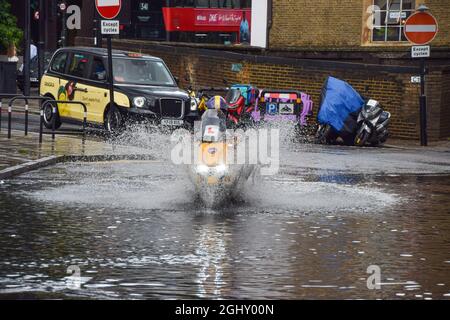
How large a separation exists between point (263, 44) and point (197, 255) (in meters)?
28.7

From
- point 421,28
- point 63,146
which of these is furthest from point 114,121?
point 421,28

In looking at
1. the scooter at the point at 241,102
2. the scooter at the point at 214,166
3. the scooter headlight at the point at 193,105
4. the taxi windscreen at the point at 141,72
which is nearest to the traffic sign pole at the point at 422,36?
the scooter at the point at 241,102

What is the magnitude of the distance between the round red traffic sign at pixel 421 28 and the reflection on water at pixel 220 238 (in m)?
10.7

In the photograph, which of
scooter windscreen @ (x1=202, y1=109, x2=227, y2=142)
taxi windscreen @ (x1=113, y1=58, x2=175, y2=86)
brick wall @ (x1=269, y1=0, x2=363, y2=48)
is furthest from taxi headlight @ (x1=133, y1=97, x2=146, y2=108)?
brick wall @ (x1=269, y1=0, x2=363, y2=48)

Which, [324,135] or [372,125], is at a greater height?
[372,125]

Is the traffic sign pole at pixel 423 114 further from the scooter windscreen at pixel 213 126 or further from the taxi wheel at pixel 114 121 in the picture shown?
the scooter windscreen at pixel 213 126

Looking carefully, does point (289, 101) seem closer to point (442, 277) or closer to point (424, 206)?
point (424, 206)

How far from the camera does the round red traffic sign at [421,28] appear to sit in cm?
2950

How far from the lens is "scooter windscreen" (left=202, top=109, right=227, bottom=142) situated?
15.8 metres

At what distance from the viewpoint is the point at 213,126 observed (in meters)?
16.0

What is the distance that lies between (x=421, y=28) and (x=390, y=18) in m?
7.38

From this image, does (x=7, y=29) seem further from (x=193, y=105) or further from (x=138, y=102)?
(x=138, y=102)

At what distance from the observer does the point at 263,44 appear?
39969 millimetres
